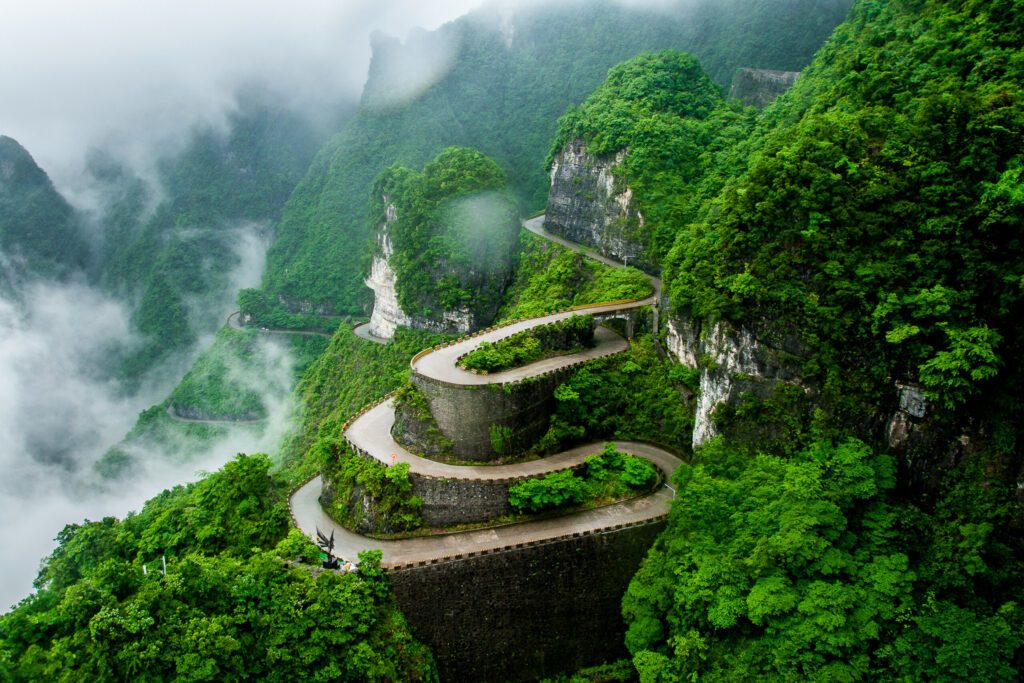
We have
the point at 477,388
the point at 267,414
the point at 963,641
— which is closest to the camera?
the point at 963,641

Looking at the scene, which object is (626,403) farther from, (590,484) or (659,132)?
(659,132)

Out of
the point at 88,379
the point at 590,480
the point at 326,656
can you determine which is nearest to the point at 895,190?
the point at 590,480

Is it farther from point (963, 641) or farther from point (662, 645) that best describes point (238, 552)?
point (963, 641)

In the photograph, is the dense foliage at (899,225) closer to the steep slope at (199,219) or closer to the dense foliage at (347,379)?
the dense foliage at (347,379)

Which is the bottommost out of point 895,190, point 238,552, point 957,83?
point 238,552

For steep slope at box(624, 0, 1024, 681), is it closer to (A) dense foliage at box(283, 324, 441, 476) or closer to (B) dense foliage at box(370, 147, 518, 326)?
(B) dense foliage at box(370, 147, 518, 326)

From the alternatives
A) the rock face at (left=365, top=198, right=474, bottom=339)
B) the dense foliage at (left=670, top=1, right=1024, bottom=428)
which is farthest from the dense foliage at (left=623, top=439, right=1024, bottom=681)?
the rock face at (left=365, top=198, right=474, bottom=339)

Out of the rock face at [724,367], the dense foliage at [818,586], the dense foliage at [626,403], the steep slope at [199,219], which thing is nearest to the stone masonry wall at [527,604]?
the dense foliage at [818,586]
